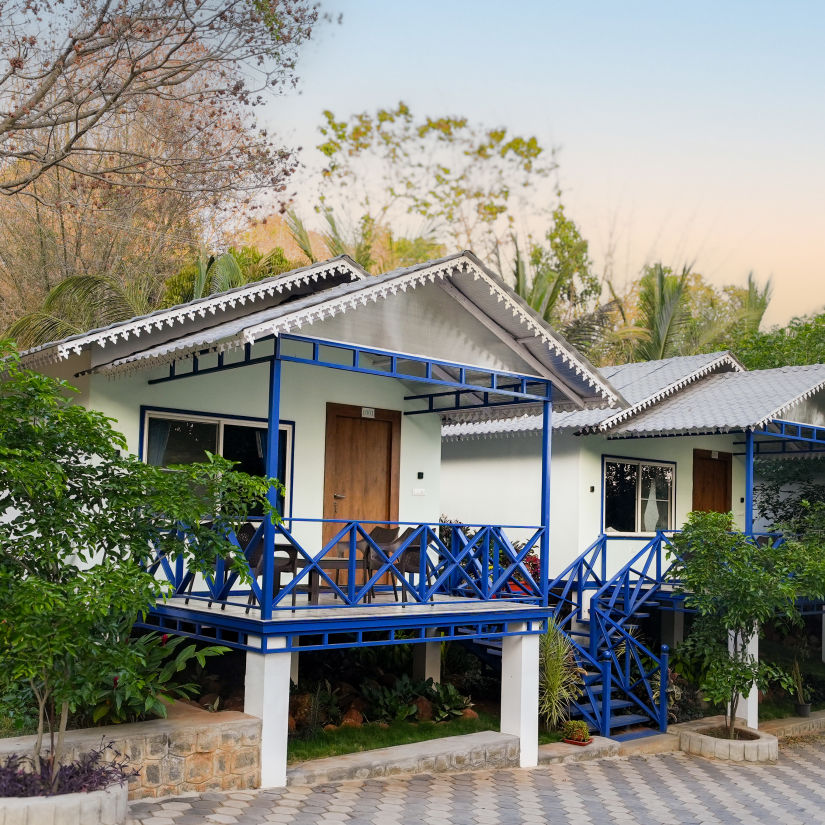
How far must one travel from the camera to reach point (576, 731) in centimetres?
1176

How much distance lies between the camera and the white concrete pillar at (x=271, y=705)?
867 cm

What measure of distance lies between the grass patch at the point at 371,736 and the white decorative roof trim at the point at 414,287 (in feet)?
13.3

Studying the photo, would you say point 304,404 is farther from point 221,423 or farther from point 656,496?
point 656,496

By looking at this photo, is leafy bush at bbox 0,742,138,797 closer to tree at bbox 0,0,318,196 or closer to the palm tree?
tree at bbox 0,0,318,196

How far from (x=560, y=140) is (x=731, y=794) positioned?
23589 mm

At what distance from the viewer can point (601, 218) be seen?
1297 inches

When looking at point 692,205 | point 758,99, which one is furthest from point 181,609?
point 692,205

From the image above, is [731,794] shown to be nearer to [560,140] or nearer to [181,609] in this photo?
[181,609]

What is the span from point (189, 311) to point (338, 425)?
3.06m

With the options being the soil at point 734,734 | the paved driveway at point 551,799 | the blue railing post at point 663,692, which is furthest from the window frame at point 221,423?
the soil at point 734,734

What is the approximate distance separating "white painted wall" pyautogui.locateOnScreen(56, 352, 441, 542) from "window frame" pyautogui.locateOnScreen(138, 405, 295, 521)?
0.04 m

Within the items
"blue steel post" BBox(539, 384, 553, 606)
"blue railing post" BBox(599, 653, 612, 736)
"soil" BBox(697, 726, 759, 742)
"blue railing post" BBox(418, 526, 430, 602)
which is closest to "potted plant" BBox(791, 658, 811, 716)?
"soil" BBox(697, 726, 759, 742)

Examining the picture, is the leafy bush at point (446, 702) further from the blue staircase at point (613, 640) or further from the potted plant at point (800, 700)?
the potted plant at point (800, 700)

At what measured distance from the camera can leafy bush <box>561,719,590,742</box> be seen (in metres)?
11.7
